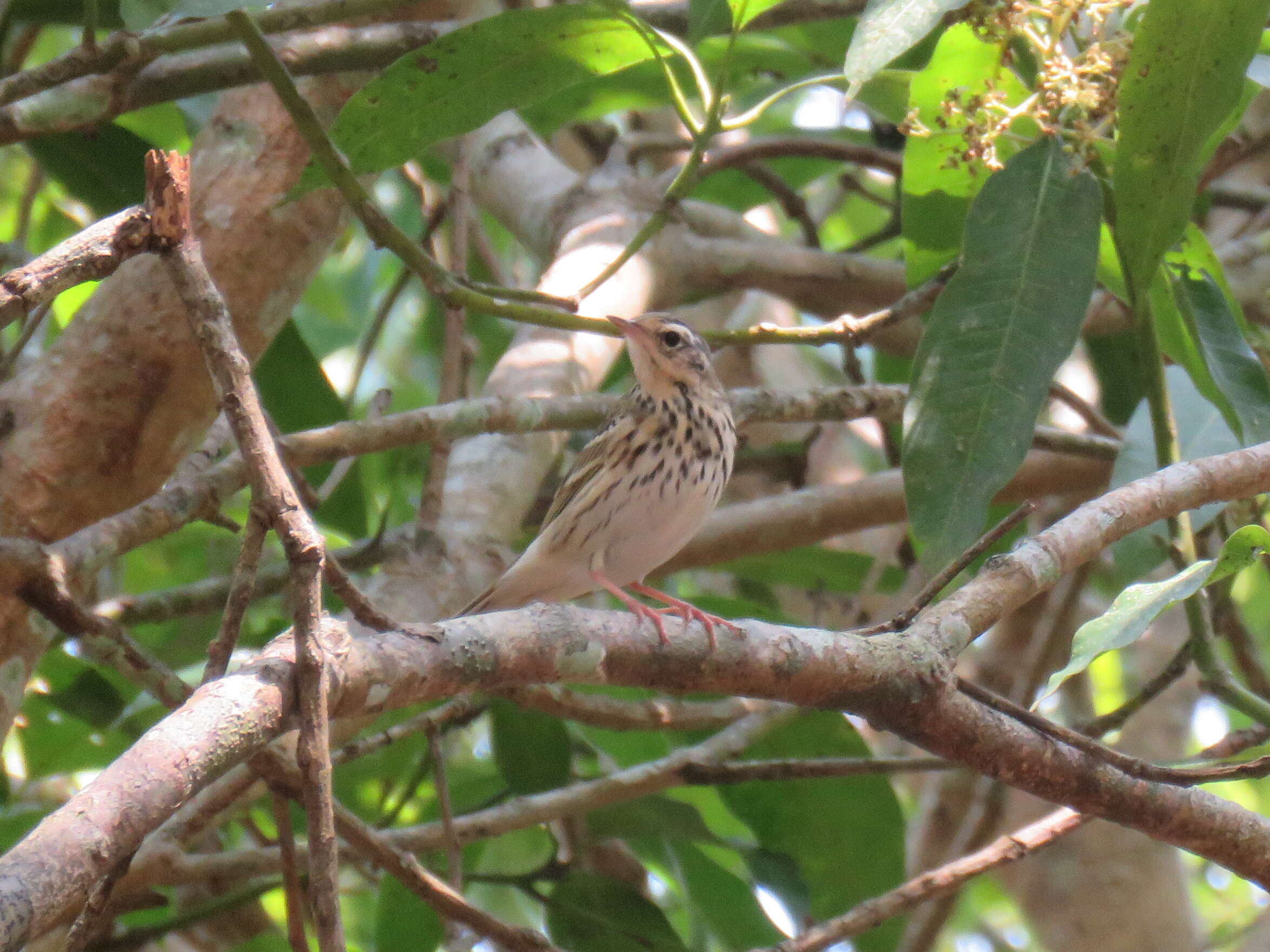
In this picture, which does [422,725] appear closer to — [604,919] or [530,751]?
[530,751]

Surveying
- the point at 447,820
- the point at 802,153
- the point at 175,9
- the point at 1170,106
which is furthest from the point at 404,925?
the point at 802,153

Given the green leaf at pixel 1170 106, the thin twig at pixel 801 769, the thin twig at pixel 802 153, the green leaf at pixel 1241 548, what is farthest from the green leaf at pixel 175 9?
the thin twig at pixel 802 153

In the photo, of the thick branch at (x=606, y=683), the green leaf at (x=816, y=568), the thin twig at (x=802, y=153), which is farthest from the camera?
the thin twig at (x=802, y=153)

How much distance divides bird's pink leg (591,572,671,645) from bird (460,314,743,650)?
1 cm

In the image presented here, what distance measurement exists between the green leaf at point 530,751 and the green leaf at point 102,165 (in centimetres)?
199

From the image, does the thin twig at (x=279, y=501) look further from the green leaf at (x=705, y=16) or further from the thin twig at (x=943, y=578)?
the green leaf at (x=705, y=16)

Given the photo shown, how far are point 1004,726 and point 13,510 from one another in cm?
239

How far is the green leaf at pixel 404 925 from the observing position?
13.4 ft

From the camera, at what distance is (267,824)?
18.9 ft

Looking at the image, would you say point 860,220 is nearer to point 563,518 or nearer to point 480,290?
point 563,518

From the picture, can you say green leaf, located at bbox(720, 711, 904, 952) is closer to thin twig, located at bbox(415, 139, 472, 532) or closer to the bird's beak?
thin twig, located at bbox(415, 139, 472, 532)

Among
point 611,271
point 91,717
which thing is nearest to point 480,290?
point 611,271

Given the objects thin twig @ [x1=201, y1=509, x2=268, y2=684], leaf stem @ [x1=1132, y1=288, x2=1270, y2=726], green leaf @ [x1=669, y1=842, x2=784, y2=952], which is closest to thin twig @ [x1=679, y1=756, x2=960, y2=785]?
green leaf @ [x1=669, y1=842, x2=784, y2=952]

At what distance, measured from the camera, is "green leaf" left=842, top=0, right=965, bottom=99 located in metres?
2.69
